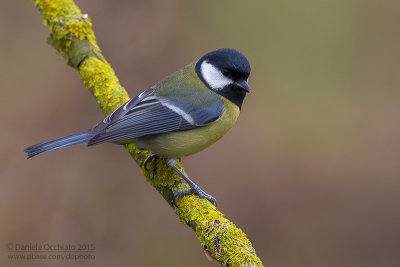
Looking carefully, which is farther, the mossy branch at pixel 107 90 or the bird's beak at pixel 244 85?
the bird's beak at pixel 244 85

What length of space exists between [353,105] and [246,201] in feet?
5.75

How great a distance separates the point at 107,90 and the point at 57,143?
73 cm

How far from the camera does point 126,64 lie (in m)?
5.33

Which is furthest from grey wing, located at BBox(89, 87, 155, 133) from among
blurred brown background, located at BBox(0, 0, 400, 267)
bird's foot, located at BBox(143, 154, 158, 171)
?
blurred brown background, located at BBox(0, 0, 400, 267)

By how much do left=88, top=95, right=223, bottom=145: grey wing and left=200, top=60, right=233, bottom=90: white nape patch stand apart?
128mm

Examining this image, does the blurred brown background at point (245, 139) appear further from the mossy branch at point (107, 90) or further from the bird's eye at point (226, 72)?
the bird's eye at point (226, 72)

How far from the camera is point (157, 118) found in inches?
131

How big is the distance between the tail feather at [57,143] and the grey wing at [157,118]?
11 centimetres

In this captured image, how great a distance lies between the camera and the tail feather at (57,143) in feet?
9.67

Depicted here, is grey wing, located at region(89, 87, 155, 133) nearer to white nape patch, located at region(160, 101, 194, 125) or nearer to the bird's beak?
white nape patch, located at region(160, 101, 194, 125)

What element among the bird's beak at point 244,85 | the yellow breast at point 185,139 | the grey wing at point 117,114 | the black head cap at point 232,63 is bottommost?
the yellow breast at point 185,139

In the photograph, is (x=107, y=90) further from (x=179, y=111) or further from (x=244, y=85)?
(x=244, y=85)

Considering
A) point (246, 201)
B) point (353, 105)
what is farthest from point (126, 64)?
point (353, 105)

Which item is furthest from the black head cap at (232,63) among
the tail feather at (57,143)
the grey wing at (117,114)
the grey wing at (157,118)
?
the tail feather at (57,143)
